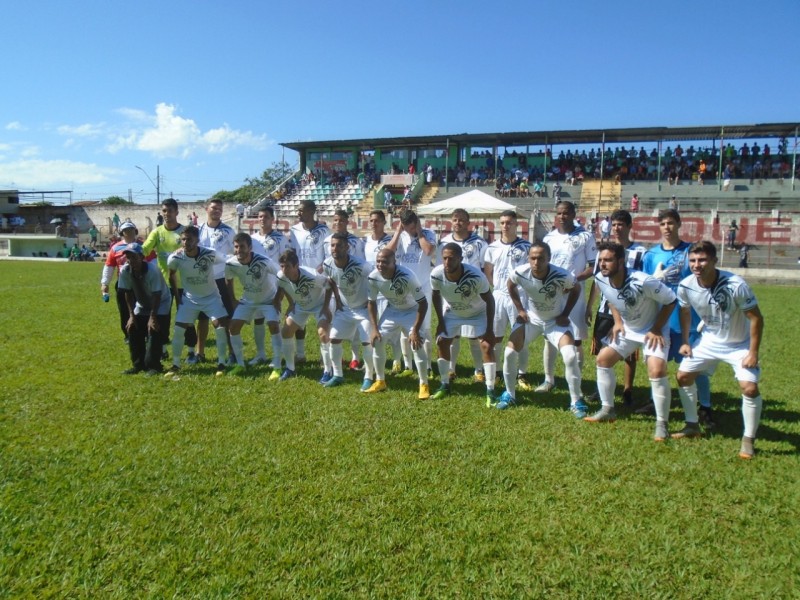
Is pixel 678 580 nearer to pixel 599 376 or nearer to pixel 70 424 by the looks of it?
pixel 599 376

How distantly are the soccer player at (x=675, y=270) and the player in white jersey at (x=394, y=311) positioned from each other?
2.72 m

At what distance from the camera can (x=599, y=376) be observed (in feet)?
19.4

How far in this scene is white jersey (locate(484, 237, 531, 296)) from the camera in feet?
24.3

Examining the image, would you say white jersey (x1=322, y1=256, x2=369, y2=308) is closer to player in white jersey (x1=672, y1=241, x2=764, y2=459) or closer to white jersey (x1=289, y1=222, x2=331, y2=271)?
white jersey (x1=289, y1=222, x2=331, y2=271)

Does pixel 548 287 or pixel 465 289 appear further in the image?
pixel 465 289

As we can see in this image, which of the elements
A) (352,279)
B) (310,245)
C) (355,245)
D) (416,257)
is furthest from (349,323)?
(310,245)

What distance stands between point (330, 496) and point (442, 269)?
3.37 m

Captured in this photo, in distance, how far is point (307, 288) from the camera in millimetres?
7770

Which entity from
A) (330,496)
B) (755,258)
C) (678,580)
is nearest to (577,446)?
(678,580)

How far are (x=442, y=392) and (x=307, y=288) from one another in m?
2.37

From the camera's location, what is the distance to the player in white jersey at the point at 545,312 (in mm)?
6164

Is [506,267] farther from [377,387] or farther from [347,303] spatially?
[377,387]

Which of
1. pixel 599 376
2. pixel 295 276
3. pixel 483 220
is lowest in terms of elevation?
pixel 599 376

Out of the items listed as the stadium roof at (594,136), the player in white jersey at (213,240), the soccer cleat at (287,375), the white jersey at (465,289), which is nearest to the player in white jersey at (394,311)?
the white jersey at (465,289)
